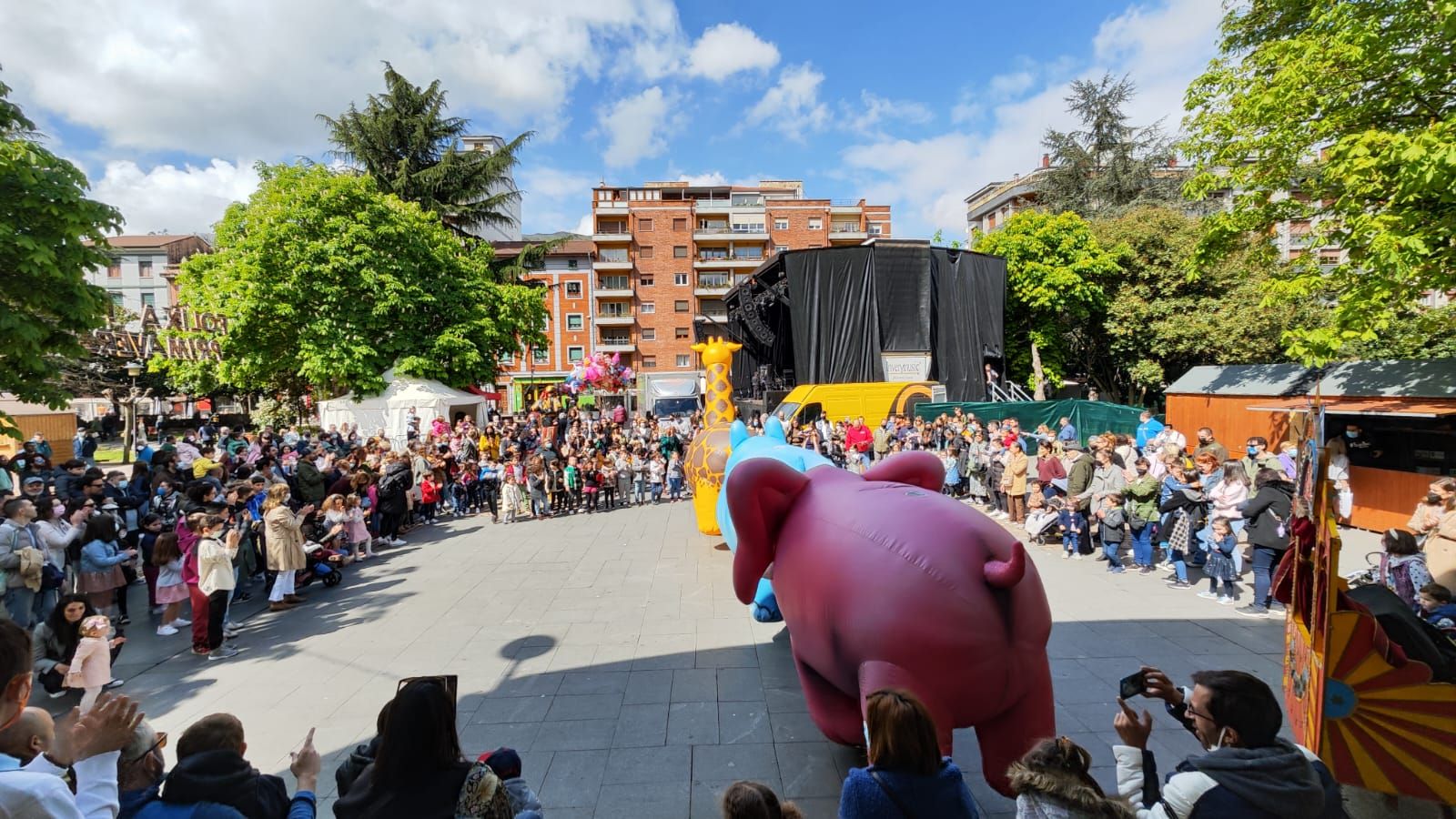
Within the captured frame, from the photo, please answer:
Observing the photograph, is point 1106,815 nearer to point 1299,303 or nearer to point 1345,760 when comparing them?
point 1345,760

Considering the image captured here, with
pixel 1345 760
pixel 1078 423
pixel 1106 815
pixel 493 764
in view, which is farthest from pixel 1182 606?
pixel 1078 423

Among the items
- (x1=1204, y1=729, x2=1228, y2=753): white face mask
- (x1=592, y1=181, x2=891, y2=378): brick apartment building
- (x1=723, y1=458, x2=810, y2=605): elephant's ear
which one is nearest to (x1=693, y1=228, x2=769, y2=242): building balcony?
(x1=592, y1=181, x2=891, y2=378): brick apartment building

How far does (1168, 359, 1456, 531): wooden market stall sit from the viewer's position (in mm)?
9320

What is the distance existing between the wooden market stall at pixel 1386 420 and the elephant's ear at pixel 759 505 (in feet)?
26.8

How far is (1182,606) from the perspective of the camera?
6.61 metres

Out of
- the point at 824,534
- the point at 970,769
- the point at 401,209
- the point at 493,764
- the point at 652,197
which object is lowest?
the point at 970,769

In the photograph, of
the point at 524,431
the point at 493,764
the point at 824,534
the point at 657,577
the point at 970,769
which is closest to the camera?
the point at 493,764

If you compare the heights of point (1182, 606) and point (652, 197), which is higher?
point (652, 197)

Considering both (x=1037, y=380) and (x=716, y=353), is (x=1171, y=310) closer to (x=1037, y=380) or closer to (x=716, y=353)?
(x=1037, y=380)

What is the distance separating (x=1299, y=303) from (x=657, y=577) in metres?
23.0

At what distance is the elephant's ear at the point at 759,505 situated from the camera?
3584mm

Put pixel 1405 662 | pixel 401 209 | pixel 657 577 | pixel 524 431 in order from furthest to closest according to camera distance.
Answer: pixel 401 209, pixel 524 431, pixel 657 577, pixel 1405 662

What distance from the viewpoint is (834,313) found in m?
25.1

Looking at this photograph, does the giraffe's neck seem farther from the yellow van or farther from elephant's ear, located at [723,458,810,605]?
the yellow van
